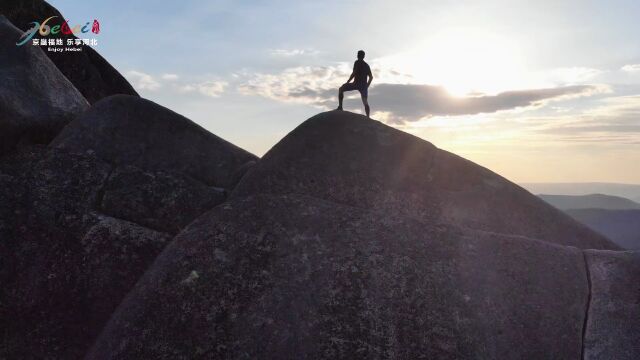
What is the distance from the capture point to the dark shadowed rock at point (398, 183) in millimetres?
8961

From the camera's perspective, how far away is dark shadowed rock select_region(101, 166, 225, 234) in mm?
9062

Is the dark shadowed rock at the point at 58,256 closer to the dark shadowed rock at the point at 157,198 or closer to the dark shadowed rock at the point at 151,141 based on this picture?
the dark shadowed rock at the point at 157,198

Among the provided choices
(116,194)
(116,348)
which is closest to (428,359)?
(116,348)

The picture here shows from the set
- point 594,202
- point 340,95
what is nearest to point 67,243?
point 340,95

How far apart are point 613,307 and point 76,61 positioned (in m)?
21.2

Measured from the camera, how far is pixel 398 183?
9312 millimetres

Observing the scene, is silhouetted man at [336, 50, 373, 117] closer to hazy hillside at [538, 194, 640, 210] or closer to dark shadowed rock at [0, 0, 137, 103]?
dark shadowed rock at [0, 0, 137, 103]

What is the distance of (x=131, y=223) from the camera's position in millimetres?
8875

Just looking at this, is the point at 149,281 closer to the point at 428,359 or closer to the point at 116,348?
the point at 116,348

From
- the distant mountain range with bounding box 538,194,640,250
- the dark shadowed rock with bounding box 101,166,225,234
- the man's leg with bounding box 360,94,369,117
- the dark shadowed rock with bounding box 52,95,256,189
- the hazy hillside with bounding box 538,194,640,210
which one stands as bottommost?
the distant mountain range with bounding box 538,194,640,250

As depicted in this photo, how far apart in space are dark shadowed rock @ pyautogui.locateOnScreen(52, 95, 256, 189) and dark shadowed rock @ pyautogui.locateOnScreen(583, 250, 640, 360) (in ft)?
24.6

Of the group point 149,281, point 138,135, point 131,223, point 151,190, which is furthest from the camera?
point 138,135

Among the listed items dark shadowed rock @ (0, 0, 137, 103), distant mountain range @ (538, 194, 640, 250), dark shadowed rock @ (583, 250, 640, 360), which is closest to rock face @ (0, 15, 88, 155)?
dark shadowed rock @ (0, 0, 137, 103)

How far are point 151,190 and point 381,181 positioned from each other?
198 inches
